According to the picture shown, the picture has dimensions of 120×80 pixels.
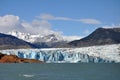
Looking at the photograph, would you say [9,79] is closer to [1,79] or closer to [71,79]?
[1,79]

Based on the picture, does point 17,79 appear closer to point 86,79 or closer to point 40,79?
point 40,79

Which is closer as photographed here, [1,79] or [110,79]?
[1,79]

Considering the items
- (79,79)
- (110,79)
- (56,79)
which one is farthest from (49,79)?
(110,79)

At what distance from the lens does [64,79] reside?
355 ft

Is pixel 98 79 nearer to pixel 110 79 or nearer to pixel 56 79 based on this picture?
pixel 110 79

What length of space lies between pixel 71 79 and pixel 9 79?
17242 millimetres

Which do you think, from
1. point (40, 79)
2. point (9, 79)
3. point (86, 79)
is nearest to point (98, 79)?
point (86, 79)

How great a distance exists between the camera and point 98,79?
111000 mm

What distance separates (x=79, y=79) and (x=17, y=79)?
58.2 ft

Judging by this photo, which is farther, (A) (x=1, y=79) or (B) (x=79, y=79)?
(B) (x=79, y=79)

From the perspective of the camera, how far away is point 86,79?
365 ft

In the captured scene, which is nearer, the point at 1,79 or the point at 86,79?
the point at 1,79

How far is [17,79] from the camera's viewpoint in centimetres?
10556

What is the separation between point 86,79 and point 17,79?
1975cm
